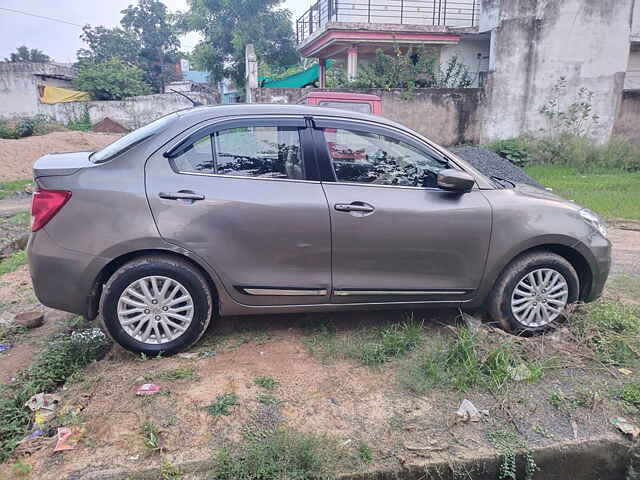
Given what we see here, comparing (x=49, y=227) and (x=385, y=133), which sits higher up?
(x=385, y=133)

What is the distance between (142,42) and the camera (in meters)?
35.3

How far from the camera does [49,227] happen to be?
3117mm

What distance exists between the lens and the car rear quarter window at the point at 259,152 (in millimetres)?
3389

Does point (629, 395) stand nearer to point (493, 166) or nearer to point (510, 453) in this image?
point (510, 453)

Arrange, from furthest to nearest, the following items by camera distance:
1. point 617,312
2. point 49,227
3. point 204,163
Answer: point 617,312 → point 204,163 → point 49,227

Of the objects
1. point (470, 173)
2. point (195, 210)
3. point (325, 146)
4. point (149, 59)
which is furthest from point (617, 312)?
point (149, 59)

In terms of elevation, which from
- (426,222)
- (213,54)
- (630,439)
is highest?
(213,54)

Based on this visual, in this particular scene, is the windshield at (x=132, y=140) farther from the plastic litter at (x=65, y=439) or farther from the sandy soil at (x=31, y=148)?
the sandy soil at (x=31, y=148)

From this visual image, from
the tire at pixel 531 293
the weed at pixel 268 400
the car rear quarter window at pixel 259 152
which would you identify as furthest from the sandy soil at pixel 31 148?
the tire at pixel 531 293

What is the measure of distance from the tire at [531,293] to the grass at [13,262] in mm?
5276

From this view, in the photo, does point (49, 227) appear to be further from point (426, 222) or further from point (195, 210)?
point (426, 222)

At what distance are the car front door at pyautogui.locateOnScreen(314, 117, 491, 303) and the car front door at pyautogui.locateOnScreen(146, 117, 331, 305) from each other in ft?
0.46

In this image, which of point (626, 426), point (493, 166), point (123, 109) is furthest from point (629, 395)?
point (123, 109)

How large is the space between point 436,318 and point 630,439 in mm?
1626
